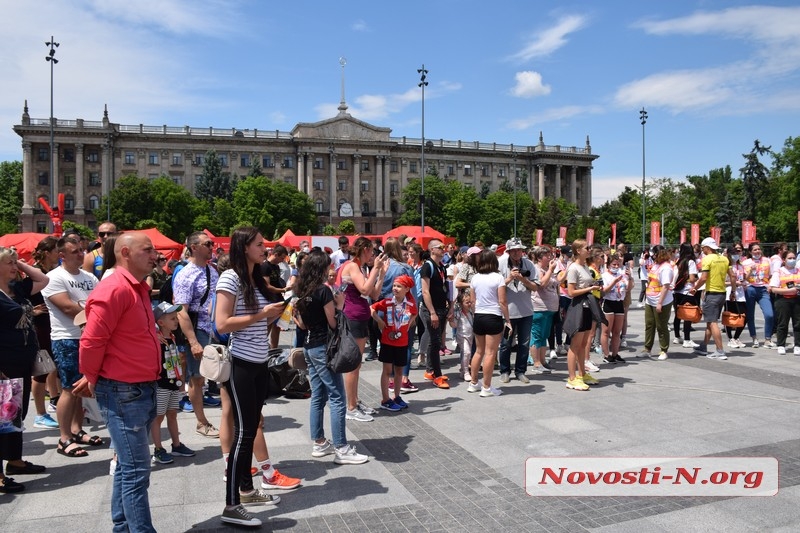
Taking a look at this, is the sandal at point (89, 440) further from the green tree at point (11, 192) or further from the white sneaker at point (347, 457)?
the green tree at point (11, 192)

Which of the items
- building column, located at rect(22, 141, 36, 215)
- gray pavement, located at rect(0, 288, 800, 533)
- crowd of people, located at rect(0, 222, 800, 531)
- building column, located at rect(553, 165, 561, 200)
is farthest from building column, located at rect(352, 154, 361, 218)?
gray pavement, located at rect(0, 288, 800, 533)

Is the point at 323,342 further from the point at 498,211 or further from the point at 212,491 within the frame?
the point at 498,211

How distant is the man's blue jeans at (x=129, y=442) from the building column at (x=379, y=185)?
329ft

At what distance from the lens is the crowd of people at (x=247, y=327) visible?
155 inches

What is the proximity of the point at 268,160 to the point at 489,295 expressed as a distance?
96836 millimetres

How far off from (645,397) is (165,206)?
7711 cm

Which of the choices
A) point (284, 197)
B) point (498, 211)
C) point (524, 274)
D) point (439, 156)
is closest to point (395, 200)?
point (439, 156)

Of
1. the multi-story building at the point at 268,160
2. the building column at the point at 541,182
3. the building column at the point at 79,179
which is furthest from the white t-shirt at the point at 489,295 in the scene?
the building column at the point at 541,182

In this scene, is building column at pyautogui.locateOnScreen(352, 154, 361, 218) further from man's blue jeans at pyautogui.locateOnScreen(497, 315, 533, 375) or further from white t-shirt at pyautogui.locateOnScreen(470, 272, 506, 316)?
white t-shirt at pyautogui.locateOnScreen(470, 272, 506, 316)

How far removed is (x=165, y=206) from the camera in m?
77.4

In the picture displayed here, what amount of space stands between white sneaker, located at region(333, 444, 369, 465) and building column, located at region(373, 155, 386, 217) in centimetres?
9825

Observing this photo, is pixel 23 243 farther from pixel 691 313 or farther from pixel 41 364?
pixel 691 313

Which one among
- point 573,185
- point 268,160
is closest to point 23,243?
point 268,160

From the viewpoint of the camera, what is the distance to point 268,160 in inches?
3969
